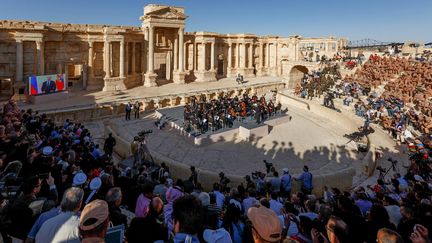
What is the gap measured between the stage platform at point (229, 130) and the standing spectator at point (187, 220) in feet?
46.1

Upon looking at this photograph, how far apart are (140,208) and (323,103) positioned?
82.9 ft

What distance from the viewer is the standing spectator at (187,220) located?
128 inches

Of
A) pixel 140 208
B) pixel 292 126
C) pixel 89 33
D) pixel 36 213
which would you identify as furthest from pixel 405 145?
Answer: pixel 89 33

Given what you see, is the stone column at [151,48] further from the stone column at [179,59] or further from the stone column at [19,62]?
the stone column at [19,62]

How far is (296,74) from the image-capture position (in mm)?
43438

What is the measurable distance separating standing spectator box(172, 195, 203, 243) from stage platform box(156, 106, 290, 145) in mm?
14054

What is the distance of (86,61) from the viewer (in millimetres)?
30125

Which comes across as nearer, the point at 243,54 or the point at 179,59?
the point at 179,59

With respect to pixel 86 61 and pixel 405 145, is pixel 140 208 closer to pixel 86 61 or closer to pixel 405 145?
pixel 405 145

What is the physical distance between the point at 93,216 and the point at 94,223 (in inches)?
3.2

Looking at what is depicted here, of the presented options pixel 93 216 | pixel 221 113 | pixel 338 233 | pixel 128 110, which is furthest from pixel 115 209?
pixel 128 110

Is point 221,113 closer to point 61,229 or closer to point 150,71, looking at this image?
point 150,71

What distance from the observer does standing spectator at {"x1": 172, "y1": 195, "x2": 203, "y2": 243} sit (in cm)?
325

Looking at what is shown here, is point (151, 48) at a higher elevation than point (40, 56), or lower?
higher
